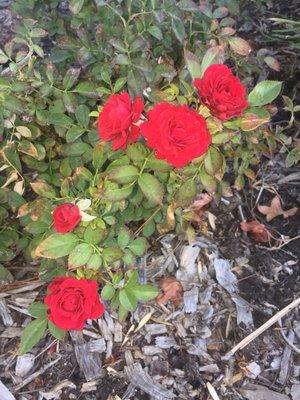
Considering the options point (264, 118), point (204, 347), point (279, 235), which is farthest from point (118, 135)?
point (279, 235)

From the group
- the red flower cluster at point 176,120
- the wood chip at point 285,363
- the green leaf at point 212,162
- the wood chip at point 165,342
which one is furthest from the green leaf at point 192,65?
the wood chip at point 285,363

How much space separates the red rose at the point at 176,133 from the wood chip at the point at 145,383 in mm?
894

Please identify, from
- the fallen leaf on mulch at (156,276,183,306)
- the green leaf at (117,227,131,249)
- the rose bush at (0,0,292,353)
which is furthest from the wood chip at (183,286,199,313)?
the green leaf at (117,227,131,249)

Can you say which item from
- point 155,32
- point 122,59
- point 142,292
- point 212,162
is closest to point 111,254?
point 142,292

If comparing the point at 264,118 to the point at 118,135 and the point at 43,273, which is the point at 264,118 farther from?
the point at 43,273

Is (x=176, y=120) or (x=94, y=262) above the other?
(x=176, y=120)

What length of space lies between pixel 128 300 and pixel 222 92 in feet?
2.20

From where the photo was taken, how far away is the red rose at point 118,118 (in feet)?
4.81

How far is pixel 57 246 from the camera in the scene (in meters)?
1.64

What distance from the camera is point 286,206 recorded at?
2.44m

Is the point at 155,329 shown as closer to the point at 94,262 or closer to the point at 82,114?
the point at 94,262

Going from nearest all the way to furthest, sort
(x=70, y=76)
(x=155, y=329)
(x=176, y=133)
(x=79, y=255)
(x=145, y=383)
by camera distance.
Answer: (x=176, y=133)
(x=79, y=255)
(x=70, y=76)
(x=145, y=383)
(x=155, y=329)

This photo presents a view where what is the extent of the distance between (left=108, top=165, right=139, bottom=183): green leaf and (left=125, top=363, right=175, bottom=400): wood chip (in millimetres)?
725

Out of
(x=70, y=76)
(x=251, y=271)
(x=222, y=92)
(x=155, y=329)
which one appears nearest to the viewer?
(x=222, y=92)
